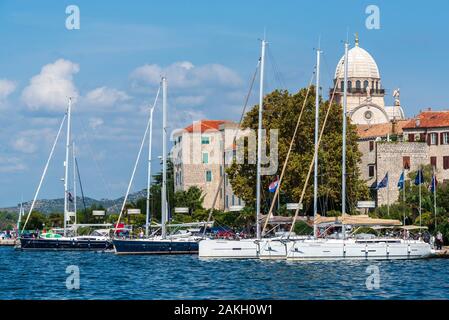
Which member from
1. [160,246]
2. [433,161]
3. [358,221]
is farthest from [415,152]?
[358,221]

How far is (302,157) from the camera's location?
81125 mm

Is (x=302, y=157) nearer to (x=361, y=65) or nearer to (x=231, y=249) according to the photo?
(x=231, y=249)

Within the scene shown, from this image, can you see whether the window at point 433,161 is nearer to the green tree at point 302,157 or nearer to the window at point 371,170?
the window at point 371,170

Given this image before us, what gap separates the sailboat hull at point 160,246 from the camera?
7000 cm

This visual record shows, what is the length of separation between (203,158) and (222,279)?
7358 centimetres

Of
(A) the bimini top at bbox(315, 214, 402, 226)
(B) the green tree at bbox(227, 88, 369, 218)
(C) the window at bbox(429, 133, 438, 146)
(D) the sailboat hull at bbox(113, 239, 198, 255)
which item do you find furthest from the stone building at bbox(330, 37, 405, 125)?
(A) the bimini top at bbox(315, 214, 402, 226)

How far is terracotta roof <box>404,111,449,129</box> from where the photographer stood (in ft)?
310

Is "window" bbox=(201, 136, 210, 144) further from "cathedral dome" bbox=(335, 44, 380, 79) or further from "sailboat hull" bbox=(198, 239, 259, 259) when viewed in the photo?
"sailboat hull" bbox=(198, 239, 259, 259)

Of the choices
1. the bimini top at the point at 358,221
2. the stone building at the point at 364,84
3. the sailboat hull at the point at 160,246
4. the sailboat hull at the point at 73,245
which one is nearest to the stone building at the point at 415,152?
the sailboat hull at the point at 73,245

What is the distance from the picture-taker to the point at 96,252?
79.6m

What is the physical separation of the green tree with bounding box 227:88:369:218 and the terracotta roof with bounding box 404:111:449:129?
10.9m
